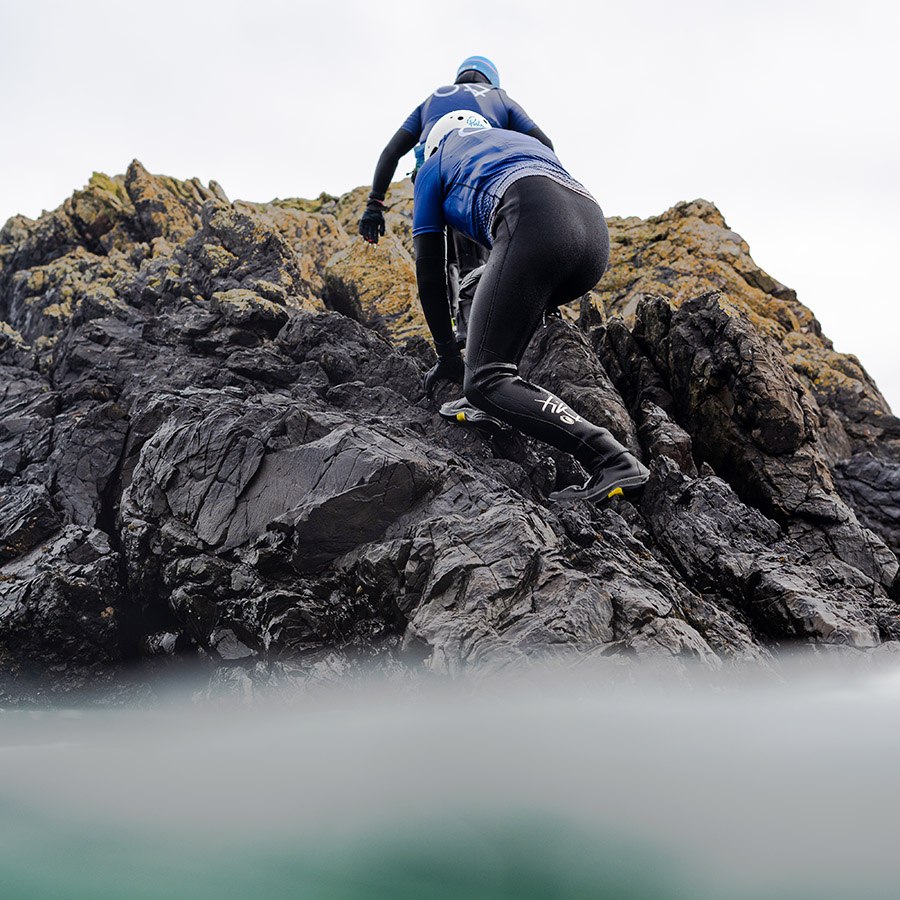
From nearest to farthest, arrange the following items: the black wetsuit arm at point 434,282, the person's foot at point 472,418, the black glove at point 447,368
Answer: the person's foot at point 472,418, the black wetsuit arm at point 434,282, the black glove at point 447,368

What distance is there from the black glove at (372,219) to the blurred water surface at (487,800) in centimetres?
502

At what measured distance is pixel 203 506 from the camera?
18.8 feet

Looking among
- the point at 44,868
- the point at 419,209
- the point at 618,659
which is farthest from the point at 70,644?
the point at 419,209

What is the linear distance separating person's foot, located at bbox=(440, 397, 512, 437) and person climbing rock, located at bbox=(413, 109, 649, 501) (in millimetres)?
789

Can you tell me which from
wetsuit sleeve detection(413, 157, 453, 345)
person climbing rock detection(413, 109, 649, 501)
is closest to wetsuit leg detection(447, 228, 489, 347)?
wetsuit sleeve detection(413, 157, 453, 345)

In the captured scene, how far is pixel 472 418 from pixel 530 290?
1.47 m

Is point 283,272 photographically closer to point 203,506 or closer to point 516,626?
point 203,506

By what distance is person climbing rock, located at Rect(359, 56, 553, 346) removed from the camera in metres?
6.73

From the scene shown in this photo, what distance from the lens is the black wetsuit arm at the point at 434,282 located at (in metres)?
6.54

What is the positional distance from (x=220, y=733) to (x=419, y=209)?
4.50 m

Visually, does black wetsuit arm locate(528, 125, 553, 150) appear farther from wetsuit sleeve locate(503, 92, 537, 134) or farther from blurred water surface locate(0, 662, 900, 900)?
blurred water surface locate(0, 662, 900, 900)

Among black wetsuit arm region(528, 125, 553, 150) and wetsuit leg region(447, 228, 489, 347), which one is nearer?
black wetsuit arm region(528, 125, 553, 150)

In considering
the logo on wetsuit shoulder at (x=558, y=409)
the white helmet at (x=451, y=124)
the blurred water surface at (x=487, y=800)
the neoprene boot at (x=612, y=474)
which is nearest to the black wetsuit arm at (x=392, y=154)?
the white helmet at (x=451, y=124)

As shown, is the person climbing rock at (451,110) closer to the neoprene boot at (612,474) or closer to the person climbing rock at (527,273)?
the person climbing rock at (527,273)
